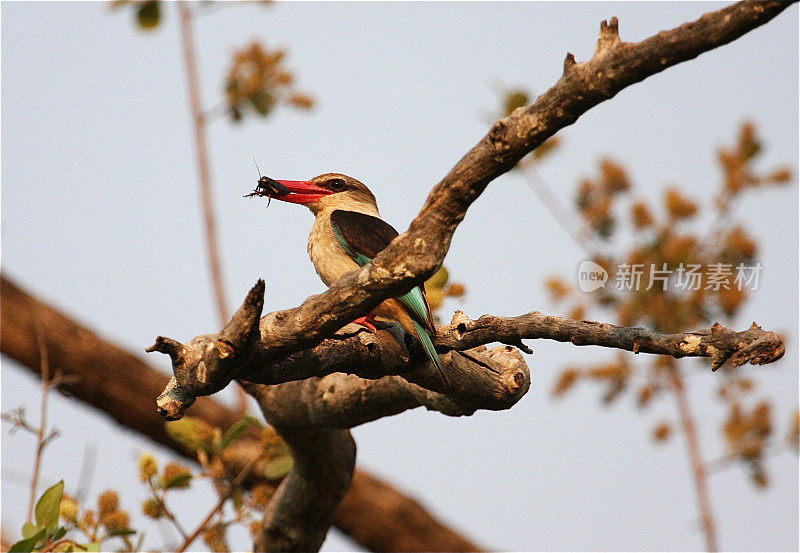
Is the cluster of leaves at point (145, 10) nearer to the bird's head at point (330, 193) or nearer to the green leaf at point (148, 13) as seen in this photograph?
the green leaf at point (148, 13)

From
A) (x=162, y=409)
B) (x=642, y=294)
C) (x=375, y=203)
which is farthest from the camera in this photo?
(x=642, y=294)

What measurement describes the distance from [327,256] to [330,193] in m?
0.66

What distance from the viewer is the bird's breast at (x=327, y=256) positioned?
3.60 meters

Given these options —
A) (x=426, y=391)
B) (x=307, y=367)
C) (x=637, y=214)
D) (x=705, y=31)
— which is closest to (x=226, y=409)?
(x=637, y=214)

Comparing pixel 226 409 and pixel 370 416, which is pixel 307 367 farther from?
pixel 226 409

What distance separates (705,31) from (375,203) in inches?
111

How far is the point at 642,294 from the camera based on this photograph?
5910mm

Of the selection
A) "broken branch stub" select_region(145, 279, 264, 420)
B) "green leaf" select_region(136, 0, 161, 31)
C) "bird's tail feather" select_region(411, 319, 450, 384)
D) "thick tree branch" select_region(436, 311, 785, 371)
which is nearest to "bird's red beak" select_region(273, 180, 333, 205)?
"bird's tail feather" select_region(411, 319, 450, 384)

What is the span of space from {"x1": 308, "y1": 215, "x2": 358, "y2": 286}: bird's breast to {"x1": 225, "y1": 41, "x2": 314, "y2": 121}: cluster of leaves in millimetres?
2390

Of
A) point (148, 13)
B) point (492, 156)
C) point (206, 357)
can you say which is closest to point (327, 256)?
point (206, 357)

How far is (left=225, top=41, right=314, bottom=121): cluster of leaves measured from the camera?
240 inches

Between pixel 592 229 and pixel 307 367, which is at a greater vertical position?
pixel 592 229
